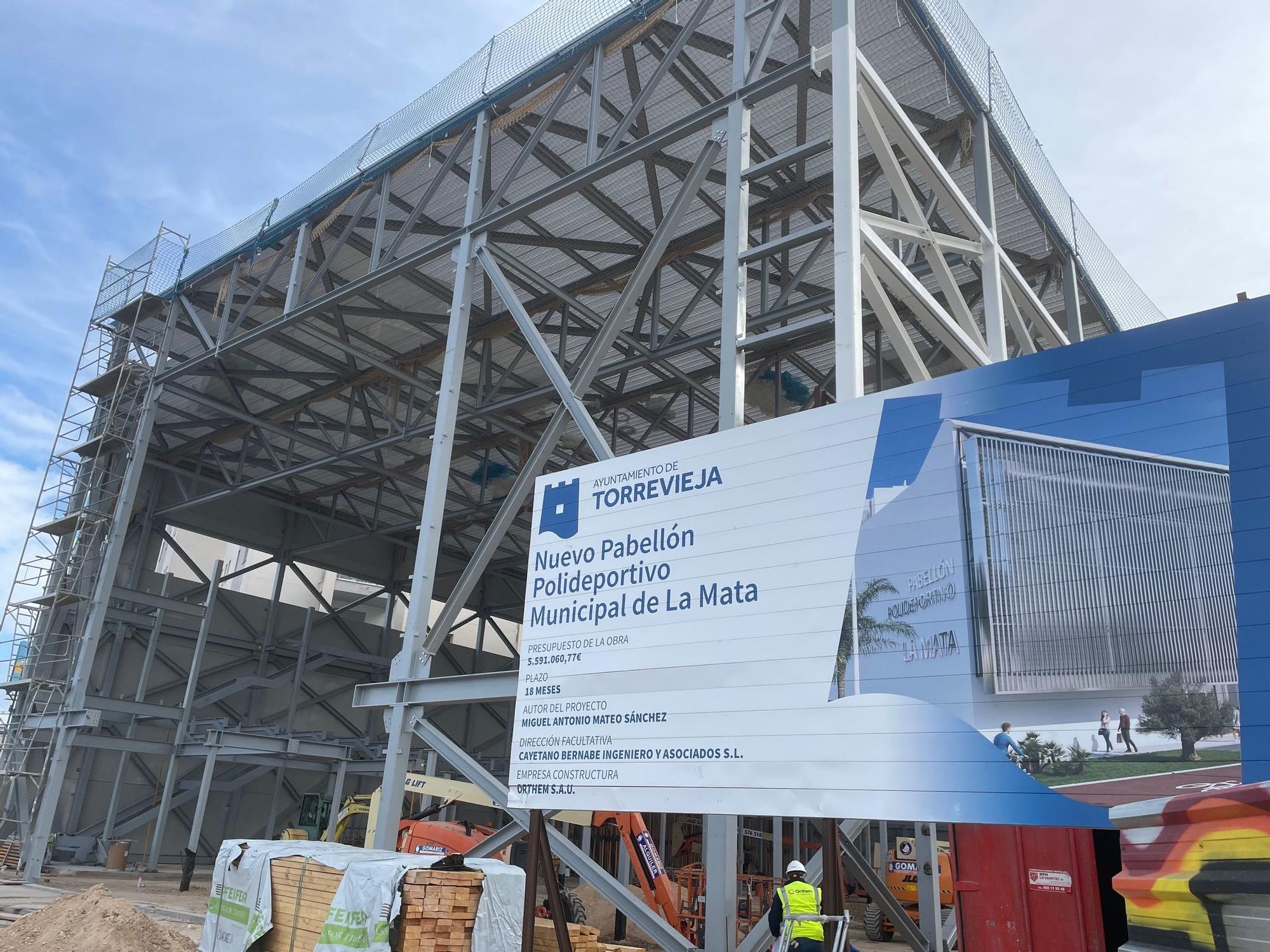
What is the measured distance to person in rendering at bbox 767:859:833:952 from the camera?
7.00m

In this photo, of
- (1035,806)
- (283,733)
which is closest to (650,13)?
(1035,806)

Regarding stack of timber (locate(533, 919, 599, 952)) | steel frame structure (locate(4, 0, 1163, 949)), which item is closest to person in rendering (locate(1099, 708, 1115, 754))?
steel frame structure (locate(4, 0, 1163, 949))

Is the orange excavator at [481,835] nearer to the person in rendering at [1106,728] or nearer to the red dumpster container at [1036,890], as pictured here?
the red dumpster container at [1036,890]

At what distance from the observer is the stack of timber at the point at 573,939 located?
38.3ft

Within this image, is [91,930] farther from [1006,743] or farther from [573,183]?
[573,183]

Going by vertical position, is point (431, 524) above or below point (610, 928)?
above

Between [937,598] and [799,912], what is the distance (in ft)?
10.1

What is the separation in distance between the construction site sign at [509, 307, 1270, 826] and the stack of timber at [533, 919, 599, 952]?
5.16m

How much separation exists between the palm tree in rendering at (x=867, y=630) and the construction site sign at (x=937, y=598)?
15 mm

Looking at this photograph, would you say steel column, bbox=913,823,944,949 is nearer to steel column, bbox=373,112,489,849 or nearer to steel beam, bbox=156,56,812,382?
steel column, bbox=373,112,489,849

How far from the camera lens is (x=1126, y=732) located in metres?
4.94

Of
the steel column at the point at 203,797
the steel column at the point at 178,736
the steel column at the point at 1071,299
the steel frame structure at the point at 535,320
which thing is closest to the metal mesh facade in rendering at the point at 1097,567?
the steel frame structure at the point at 535,320

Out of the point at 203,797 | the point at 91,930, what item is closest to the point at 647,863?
the point at 91,930

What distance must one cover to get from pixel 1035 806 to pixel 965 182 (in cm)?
1377
